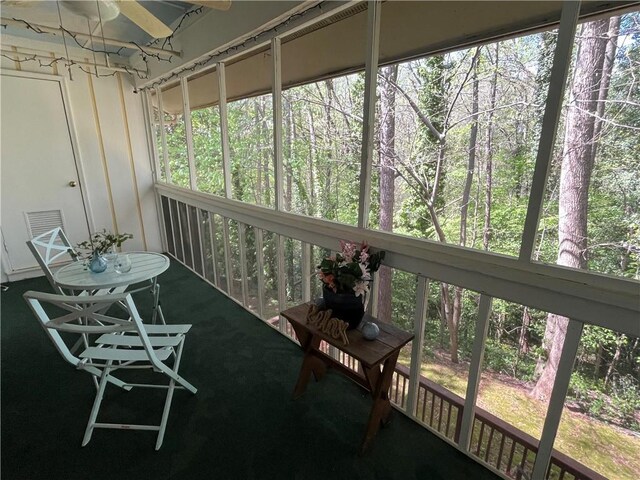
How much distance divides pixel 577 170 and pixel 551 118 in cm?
61

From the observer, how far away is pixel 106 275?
2.20 m

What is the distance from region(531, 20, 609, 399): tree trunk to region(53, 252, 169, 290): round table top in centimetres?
236

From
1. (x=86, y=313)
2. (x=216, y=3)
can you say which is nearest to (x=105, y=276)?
(x=86, y=313)

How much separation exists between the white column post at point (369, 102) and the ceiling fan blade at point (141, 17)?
1168 millimetres

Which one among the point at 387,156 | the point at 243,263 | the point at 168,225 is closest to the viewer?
the point at 243,263

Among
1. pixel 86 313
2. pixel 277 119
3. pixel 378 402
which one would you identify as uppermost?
pixel 277 119

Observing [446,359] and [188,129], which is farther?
[188,129]

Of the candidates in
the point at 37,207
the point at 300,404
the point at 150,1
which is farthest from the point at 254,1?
the point at 37,207

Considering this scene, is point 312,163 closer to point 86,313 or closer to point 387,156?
point 387,156

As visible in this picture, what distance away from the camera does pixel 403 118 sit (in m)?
2.88

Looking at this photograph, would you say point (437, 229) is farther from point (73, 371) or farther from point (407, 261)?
point (73, 371)

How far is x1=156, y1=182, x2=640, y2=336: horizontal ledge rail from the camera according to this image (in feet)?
3.50

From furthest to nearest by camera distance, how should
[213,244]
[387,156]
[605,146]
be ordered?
[213,244] < [387,156] < [605,146]

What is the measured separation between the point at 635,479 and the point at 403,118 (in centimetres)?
269
